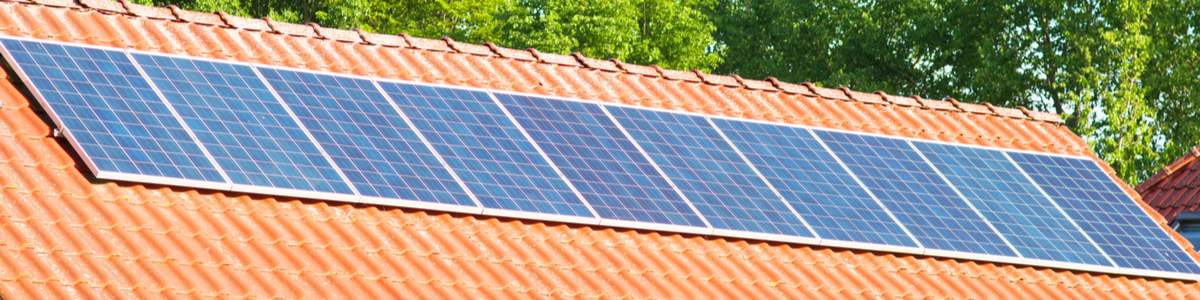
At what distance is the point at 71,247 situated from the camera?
13125 mm

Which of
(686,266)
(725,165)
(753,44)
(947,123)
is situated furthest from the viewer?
(753,44)

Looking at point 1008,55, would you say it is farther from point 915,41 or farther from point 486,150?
point 486,150

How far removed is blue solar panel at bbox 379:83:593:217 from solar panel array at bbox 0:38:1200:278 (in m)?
0.02

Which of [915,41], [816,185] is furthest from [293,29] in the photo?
[915,41]

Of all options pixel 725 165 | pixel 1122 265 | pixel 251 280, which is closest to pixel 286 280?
pixel 251 280

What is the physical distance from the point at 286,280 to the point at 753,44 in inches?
2481

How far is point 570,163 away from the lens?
659 inches

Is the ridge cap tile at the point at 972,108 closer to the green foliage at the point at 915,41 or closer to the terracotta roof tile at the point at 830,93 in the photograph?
the terracotta roof tile at the point at 830,93

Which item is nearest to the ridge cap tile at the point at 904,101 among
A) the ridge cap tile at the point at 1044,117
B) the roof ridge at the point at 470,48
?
the roof ridge at the point at 470,48

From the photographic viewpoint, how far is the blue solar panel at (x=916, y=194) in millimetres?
18109

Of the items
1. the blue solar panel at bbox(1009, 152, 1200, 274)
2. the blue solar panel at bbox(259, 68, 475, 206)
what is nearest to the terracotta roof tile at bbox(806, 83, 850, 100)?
the blue solar panel at bbox(1009, 152, 1200, 274)

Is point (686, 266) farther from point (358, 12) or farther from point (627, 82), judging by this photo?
point (358, 12)

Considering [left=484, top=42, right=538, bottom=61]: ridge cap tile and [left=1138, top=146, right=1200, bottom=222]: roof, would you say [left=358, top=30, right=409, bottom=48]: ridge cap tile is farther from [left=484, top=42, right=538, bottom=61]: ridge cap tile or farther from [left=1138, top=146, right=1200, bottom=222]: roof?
[left=1138, top=146, right=1200, bottom=222]: roof

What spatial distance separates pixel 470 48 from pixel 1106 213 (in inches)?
245
